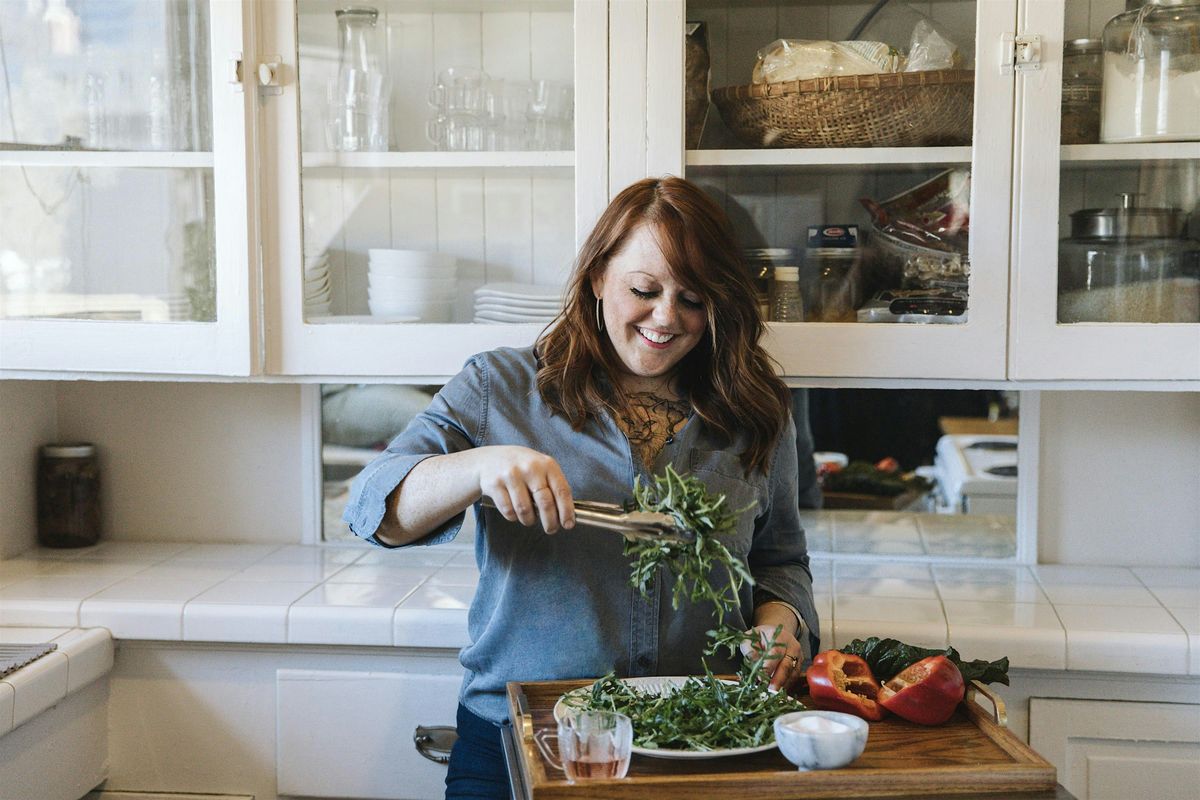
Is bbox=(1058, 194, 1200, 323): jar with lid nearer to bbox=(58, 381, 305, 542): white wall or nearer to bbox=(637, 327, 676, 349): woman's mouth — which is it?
bbox=(637, 327, 676, 349): woman's mouth

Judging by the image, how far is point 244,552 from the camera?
234cm

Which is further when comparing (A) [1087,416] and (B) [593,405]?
(A) [1087,416]

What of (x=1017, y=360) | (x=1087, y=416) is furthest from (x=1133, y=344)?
(x=1087, y=416)

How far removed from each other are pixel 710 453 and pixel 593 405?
18cm

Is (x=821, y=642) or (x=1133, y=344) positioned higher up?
(x=1133, y=344)

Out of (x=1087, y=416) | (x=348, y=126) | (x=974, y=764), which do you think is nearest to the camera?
(x=974, y=764)

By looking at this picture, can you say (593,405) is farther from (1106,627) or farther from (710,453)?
(1106,627)

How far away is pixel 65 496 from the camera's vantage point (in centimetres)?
234

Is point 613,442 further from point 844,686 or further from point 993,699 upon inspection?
point 993,699

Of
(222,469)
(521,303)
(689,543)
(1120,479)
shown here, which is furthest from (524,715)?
(1120,479)

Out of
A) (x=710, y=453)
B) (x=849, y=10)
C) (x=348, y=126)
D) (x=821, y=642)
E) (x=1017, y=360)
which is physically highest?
(x=849, y=10)

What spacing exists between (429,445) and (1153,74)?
1.24m

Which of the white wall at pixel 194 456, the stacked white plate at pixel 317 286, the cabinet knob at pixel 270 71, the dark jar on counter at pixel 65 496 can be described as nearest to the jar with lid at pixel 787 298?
the stacked white plate at pixel 317 286

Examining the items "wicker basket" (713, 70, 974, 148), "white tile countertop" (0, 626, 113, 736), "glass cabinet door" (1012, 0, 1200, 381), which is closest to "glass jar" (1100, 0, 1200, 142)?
"glass cabinet door" (1012, 0, 1200, 381)
